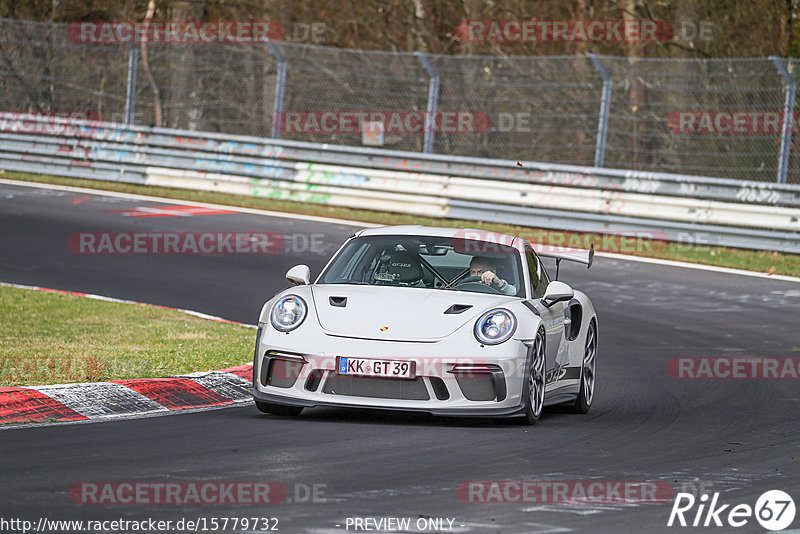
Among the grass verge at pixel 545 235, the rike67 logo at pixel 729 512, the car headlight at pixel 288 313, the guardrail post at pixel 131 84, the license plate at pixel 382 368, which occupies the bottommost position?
the rike67 logo at pixel 729 512

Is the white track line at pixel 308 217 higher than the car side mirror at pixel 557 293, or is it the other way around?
the car side mirror at pixel 557 293

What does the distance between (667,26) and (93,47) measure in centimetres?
1219

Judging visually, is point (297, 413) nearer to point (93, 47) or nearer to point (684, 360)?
point (684, 360)

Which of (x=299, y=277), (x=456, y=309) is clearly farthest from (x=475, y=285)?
(x=299, y=277)

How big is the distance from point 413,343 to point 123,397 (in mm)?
1858

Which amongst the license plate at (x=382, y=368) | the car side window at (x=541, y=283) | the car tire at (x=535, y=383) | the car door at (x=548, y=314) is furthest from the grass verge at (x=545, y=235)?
the license plate at (x=382, y=368)

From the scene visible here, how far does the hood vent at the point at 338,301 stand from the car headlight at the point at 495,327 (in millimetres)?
811

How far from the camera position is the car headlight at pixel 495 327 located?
8.02m

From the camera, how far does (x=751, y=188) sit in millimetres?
18828

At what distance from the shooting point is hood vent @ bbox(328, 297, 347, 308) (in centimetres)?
824

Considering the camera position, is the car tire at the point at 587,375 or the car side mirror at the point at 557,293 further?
the car tire at the point at 587,375

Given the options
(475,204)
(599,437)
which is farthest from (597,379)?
(475,204)

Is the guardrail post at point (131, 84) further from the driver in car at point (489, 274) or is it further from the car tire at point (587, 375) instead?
the driver in car at point (489, 274)

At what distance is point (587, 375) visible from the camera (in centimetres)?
976
